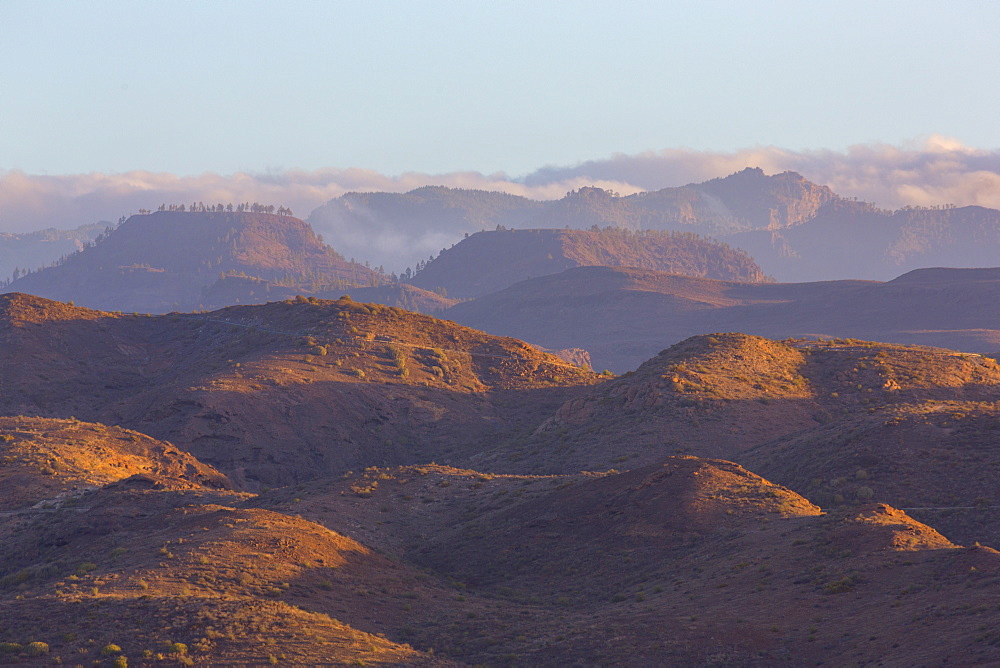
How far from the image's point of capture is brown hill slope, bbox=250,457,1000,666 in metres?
26.9

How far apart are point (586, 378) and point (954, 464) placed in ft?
153

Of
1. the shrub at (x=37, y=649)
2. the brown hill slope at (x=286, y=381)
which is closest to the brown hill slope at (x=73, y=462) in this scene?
the brown hill slope at (x=286, y=381)

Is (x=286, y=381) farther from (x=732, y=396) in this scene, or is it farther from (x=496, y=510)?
(x=496, y=510)

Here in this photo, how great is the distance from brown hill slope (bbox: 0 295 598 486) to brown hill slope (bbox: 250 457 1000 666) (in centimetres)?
2256

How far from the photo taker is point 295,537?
1416 inches

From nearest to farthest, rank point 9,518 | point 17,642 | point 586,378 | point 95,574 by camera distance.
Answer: point 17,642 < point 95,574 < point 9,518 < point 586,378

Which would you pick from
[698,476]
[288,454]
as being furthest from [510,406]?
[698,476]

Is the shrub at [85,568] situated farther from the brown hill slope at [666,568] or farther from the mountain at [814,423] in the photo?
the mountain at [814,423]

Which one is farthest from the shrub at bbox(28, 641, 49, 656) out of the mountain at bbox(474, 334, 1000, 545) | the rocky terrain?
the mountain at bbox(474, 334, 1000, 545)

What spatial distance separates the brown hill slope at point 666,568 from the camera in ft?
88.3

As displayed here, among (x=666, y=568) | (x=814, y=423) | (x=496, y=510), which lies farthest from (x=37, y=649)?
(x=814, y=423)

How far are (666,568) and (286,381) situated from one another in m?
46.8

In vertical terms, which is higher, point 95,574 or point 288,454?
point 95,574

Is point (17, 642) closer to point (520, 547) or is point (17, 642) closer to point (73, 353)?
point (520, 547)
